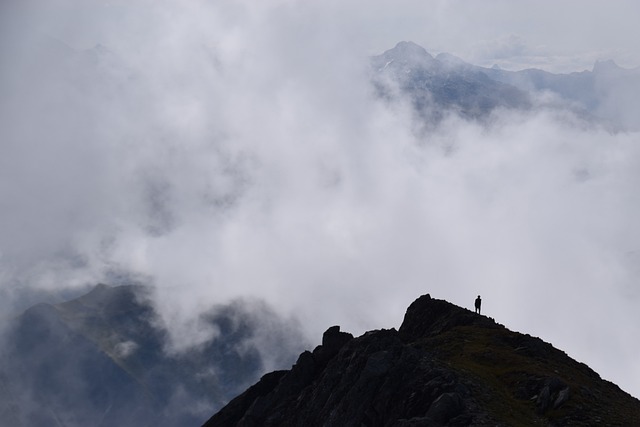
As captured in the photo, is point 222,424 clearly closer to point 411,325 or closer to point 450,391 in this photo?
point 411,325

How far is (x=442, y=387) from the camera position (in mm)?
67438

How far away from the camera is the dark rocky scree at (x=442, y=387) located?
6341cm

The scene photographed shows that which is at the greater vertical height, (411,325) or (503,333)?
(411,325)

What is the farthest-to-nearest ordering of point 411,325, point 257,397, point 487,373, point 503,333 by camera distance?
point 411,325
point 257,397
point 503,333
point 487,373

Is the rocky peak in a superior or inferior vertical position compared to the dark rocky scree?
superior

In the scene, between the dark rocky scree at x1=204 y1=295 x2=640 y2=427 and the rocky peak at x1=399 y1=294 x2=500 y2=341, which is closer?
the dark rocky scree at x1=204 y1=295 x2=640 y2=427

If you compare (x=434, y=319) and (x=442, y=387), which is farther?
(x=434, y=319)

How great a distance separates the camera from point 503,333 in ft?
295

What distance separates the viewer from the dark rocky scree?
6341 centimetres

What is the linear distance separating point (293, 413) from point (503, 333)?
102 ft

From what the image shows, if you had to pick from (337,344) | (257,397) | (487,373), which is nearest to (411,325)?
(337,344)

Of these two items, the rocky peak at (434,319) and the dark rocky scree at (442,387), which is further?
the rocky peak at (434,319)

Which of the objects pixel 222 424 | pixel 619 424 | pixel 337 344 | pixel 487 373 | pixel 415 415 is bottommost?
pixel 619 424

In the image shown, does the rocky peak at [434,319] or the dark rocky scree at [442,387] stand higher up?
the rocky peak at [434,319]
